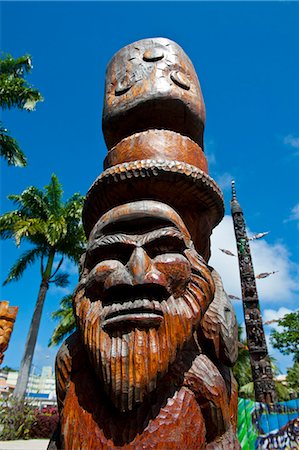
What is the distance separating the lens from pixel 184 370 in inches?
77.0

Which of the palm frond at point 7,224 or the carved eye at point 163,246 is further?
the palm frond at point 7,224

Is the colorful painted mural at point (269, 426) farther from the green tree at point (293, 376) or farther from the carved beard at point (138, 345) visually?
the green tree at point (293, 376)

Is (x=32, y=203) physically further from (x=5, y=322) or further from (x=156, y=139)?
(x=156, y=139)

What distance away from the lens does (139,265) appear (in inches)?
79.4

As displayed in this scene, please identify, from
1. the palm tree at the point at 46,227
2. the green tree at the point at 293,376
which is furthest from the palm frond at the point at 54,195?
the green tree at the point at 293,376

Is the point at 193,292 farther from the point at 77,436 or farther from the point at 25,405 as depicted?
the point at 25,405

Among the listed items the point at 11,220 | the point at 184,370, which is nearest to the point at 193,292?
the point at 184,370

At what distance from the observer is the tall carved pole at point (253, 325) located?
8086 millimetres

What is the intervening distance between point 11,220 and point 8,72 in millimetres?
5197

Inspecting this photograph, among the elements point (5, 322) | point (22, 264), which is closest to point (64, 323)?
point (22, 264)

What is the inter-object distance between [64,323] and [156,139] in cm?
1397

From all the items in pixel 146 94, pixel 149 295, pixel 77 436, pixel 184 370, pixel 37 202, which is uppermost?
pixel 37 202

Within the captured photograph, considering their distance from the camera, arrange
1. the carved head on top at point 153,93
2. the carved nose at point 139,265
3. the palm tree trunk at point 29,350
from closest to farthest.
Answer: the carved nose at point 139,265
the carved head on top at point 153,93
the palm tree trunk at point 29,350

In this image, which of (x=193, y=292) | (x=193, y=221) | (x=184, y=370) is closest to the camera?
(x=184, y=370)
